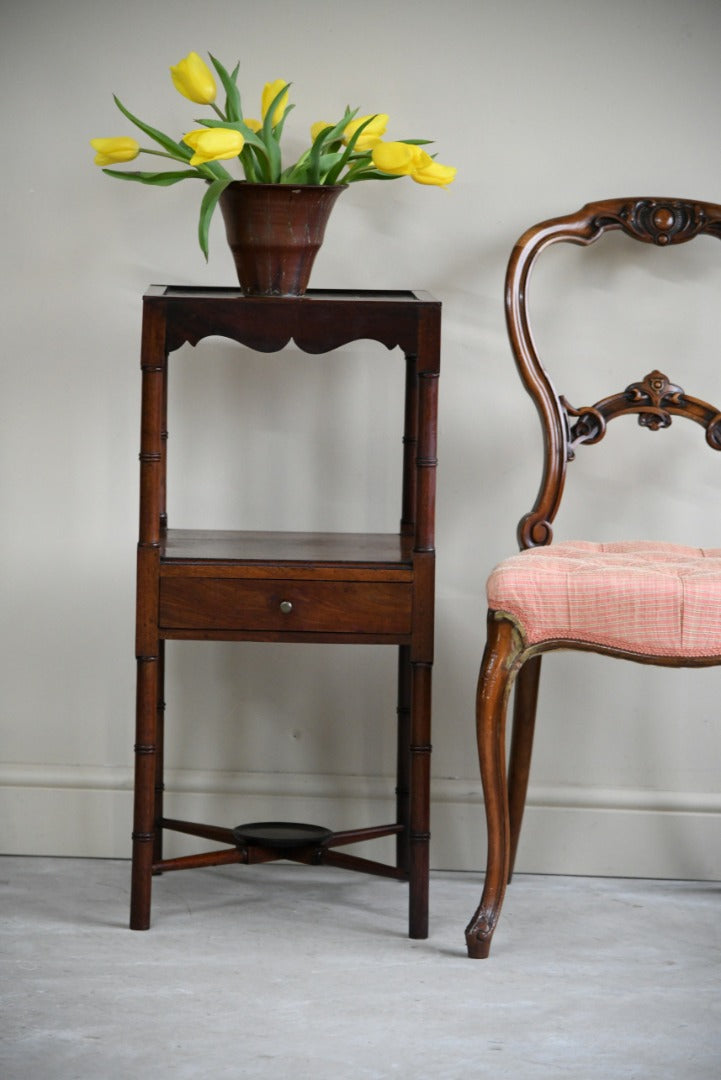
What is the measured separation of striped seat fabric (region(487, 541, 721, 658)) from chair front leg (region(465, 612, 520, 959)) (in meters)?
0.04

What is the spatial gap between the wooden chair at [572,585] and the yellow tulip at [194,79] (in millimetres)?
504

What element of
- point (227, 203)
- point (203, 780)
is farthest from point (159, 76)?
A: point (203, 780)

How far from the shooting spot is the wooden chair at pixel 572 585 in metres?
1.63

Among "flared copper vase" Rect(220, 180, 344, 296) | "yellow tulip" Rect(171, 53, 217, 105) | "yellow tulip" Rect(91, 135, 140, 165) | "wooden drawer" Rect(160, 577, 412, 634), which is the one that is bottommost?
"wooden drawer" Rect(160, 577, 412, 634)

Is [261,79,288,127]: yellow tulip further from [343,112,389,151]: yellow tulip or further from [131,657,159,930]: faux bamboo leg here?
[131,657,159,930]: faux bamboo leg

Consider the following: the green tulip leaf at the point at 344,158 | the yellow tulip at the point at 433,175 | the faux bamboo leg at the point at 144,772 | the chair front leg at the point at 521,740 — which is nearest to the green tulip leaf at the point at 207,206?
the green tulip leaf at the point at 344,158

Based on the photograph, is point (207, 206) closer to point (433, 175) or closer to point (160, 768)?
point (433, 175)

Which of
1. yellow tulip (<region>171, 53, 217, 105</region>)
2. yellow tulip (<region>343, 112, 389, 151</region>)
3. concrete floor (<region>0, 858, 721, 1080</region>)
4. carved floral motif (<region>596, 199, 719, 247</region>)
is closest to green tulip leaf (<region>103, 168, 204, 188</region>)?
yellow tulip (<region>171, 53, 217, 105</region>)

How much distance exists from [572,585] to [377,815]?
72 centimetres

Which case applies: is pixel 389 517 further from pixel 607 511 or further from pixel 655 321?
pixel 655 321

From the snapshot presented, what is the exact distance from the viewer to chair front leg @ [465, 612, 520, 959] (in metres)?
1.70

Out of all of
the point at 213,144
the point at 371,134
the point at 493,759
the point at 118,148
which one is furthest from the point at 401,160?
the point at 493,759

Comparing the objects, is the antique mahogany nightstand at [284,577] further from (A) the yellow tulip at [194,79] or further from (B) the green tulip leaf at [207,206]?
(A) the yellow tulip at [194,79]

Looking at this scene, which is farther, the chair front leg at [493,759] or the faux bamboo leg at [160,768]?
the faux bamboo leg at [160,768]
